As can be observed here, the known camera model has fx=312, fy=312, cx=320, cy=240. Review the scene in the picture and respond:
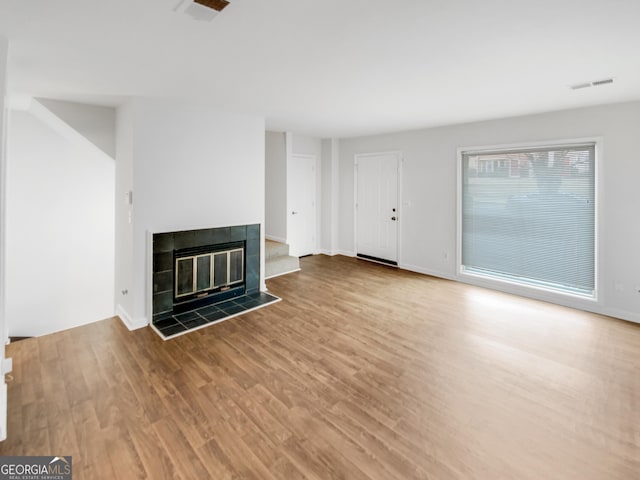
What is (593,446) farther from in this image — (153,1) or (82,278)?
(82,278)

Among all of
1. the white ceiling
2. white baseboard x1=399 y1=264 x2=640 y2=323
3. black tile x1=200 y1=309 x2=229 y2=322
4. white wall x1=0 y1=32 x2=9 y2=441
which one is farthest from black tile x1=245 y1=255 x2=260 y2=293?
white baseboard x1=399 y1=264 x2=640 y2=323

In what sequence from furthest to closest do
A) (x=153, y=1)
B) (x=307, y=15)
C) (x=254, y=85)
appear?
(x=254, y=85) → (x=307, y=15) → (x=153, y=1)

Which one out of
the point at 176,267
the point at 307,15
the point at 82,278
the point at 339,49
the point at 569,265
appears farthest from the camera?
the point at 82,278

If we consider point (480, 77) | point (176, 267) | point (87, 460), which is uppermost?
point (480, 77)

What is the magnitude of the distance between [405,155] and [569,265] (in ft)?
9.85

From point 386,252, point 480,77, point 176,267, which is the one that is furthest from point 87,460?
point 386,252

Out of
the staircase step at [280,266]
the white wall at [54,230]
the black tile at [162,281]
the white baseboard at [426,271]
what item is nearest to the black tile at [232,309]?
the black tile at [162,281]

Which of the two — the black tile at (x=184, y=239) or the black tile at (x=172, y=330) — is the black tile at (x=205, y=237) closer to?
the black tile at (x=184, y=239)

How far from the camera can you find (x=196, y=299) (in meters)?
3.96

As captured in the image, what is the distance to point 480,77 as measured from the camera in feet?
9.18

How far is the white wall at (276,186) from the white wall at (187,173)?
1.62 meters

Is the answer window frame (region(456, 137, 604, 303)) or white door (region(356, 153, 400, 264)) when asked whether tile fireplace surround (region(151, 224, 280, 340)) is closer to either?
white door (region(356, 153, 400, 264))

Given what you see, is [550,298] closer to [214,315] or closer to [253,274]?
[253,274]

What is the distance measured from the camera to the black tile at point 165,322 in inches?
138
